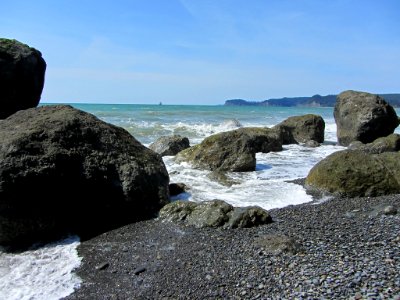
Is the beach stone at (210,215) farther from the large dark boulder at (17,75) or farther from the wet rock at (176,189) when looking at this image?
the large dark boulder at (17,75)

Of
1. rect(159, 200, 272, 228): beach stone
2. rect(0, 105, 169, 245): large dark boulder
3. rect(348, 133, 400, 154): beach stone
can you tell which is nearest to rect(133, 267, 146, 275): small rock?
rect(159, 200, 272, 228): beach stone

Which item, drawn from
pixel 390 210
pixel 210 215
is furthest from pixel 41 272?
pixel 390 210

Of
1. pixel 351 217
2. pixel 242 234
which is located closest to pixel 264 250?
pixel 242 234

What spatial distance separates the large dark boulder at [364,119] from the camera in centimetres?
2180

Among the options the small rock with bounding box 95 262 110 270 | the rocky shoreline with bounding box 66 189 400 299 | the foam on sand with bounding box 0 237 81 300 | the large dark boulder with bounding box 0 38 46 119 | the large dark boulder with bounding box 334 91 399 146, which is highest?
the large dark boulder with bounding box 0 38 46 119

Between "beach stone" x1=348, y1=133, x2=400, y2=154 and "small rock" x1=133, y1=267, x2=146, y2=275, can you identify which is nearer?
"small rock" x1=133, y1=267, x2=146, y2=275

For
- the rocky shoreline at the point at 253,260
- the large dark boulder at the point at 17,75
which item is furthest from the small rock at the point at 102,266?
the large dark boulder at the point at 17,75

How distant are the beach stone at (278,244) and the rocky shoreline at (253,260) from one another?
0.05ft

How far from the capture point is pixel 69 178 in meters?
8.36

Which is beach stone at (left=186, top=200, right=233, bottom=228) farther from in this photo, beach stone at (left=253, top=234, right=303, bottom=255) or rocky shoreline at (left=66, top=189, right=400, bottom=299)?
beach stone at (left=253, top=234, right=303, bottom=255)

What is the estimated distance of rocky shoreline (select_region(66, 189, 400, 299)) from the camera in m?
5.23

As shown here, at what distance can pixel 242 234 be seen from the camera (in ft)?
24.4

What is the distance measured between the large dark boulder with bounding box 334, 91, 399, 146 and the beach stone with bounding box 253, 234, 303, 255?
1665cm

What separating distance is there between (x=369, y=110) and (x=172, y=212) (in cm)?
1628
